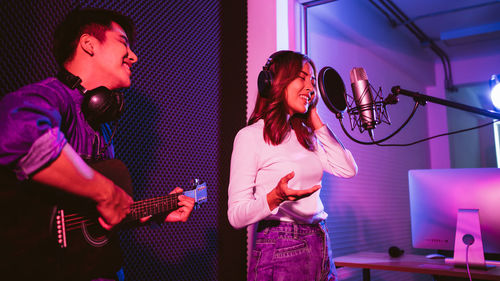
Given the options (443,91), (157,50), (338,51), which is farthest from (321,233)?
(443,91)

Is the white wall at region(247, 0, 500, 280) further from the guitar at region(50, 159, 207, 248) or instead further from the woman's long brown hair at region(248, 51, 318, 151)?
the guitar at region(50, 159, 207, 248)

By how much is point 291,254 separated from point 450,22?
5004 mm

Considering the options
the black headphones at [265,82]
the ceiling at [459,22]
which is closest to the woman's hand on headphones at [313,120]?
the black headphones at [265,82]

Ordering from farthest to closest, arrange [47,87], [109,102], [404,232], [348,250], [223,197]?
[404,232] < [348,250] < [223,197] < [109,102] < [47,87]

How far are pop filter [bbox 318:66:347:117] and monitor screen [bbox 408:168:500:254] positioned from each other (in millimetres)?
820

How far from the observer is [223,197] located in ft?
8.27

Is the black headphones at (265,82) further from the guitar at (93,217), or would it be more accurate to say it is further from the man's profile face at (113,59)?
the guitar at (93,217)

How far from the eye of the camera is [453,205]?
7.02ft

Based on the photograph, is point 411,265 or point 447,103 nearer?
point 447,103

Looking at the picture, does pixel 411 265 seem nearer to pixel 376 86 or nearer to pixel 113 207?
pixel 113 207

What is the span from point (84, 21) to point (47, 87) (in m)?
0.41

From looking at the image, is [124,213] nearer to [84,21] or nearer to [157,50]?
[84,21]

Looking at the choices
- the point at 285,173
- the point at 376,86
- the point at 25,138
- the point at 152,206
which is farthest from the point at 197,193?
the point at 376,86

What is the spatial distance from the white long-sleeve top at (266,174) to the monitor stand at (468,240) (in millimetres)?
892
